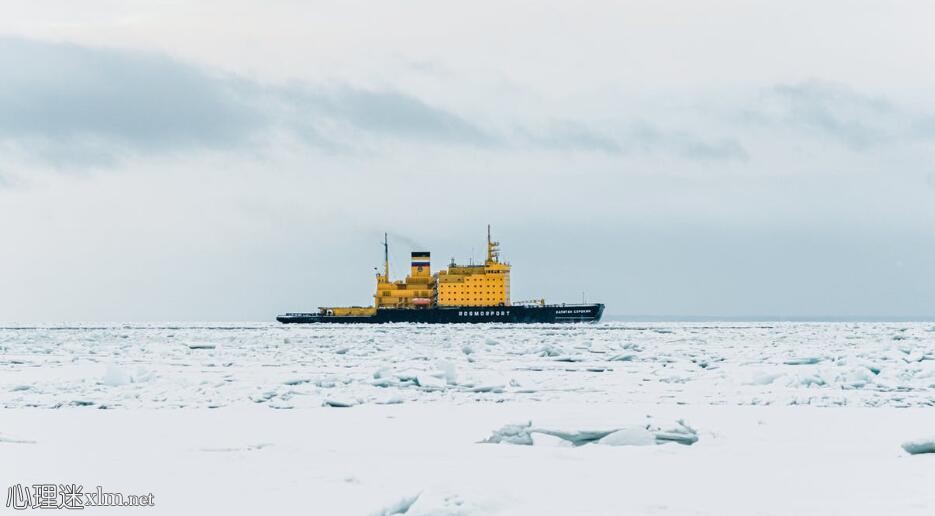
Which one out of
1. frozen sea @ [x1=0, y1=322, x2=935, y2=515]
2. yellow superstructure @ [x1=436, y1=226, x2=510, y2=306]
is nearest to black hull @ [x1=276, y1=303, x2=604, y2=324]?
yellow superstructure @ [x1=436, y1=226, x2=510, y2=306]

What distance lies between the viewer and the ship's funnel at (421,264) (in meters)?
85.6

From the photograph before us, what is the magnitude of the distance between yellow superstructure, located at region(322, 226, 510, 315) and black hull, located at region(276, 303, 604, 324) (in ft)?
3.65

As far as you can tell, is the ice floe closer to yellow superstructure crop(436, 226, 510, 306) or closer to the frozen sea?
the frozen sea

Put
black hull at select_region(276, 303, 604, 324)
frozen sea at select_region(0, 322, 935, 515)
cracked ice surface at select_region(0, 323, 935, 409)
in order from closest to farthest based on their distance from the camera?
frozen sea at select_region(0, 322, 935, 515)
cracked ice surface at select_region(0, 323, 935, 409)
black hull at select_region(276, 303, 604, 324)

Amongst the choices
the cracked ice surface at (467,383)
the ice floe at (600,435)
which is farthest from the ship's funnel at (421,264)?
the ice floe at (600,435)

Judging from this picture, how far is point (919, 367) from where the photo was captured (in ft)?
51.4

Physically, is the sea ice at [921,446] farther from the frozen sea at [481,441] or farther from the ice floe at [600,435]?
the ice floe at [600,435]

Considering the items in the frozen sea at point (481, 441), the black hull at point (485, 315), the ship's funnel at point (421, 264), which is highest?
the ship's funnel at point (421, 264)

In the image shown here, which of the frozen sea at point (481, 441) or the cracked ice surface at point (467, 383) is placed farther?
the cracked ice surface at point (467, 383)

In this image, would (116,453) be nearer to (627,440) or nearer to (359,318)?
(627,440)

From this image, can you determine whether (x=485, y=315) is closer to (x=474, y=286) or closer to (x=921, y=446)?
(x=474, y=286)

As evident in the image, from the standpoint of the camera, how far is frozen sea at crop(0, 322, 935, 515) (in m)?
5.32

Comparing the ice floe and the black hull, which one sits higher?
the black hull

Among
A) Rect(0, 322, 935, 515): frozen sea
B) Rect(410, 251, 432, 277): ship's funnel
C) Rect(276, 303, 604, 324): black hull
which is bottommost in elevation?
Rect(0, 322, 935, 515): frozen sea
